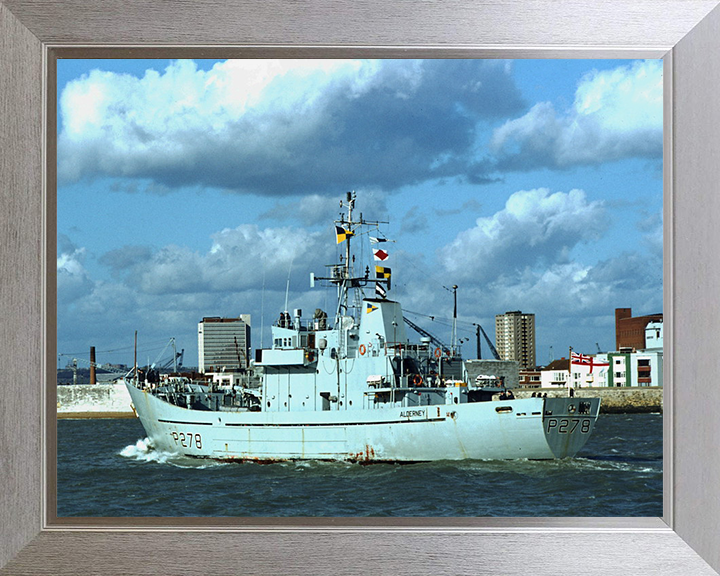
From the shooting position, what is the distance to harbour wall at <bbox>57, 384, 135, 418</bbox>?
36625 millimetres

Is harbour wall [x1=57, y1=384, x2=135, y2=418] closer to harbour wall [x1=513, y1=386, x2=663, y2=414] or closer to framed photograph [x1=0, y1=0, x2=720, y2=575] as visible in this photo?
harbour wall [x1=513, y1=386, x2=663, y2=414]

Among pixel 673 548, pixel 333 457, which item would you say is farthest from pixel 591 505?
pixel 673 548

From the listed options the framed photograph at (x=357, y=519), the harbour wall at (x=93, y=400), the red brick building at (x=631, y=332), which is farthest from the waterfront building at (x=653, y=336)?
the harbour wall at (x=93, y=400)

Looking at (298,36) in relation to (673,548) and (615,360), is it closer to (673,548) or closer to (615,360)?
(673,548)

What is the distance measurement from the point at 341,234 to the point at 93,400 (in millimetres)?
24614

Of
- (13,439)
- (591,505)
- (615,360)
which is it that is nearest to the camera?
(13,439)

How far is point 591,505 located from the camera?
33.2ft

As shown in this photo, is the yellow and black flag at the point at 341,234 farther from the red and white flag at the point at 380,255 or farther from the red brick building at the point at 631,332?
the red brick building at the point at 631,332

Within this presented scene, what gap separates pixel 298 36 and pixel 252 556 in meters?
2.08

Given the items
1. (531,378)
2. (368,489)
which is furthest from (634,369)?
(368,489)

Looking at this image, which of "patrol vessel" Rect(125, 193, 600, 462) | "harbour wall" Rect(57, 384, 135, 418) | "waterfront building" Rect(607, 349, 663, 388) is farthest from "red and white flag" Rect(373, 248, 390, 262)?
"harbour wall" Rect(57, 384, 135, 418)

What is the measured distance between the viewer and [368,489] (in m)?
11.5

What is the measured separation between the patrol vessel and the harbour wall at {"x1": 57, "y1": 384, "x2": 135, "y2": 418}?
21.4m

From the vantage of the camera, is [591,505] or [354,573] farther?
[591,505]
